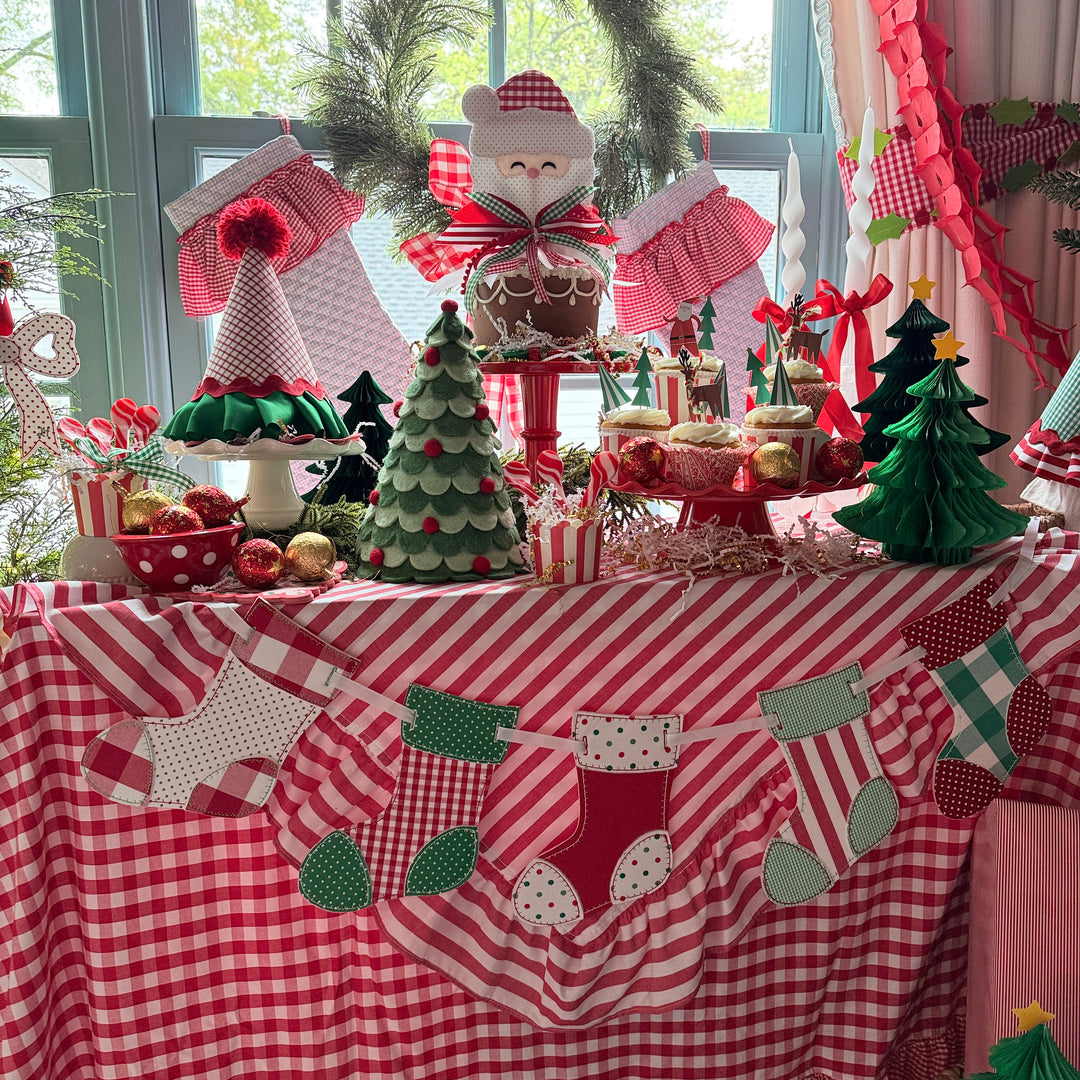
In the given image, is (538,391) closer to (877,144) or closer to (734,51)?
(877,144)

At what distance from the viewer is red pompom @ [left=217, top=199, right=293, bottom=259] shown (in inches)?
45.4

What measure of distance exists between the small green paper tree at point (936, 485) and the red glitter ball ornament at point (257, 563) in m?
0.65

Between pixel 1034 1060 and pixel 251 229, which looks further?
pixel 251 229

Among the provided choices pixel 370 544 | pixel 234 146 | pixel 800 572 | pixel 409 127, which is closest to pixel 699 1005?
pixel 800 572

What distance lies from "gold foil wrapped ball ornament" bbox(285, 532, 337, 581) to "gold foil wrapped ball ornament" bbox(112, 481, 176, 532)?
14 centimetres

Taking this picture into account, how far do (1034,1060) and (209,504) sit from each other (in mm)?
1090

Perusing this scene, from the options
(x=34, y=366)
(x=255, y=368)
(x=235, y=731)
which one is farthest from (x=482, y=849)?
(x=34, y=366)

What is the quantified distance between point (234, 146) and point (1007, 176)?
1453 mm

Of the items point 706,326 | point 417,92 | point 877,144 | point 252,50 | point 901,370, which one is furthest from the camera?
point 252,50

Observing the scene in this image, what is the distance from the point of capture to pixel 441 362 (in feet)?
3.62

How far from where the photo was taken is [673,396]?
1200 mm

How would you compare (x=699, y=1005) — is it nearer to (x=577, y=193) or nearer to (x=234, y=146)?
(x=577, y=193)

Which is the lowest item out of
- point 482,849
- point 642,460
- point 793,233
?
point 482,849

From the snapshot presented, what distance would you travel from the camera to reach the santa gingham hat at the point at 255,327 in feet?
3.69
